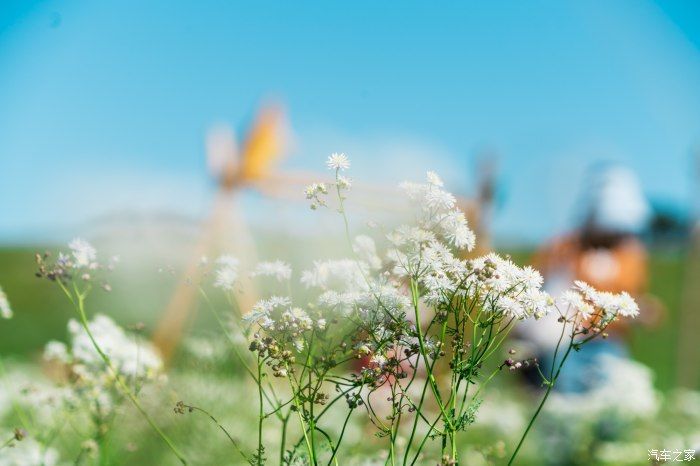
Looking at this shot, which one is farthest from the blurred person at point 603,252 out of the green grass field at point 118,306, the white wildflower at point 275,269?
the white wildflower at point 275,269

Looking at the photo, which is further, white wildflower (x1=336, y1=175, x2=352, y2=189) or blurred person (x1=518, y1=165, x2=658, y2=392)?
blurred person (x1=518, y1=165, x2=658, y2=392)

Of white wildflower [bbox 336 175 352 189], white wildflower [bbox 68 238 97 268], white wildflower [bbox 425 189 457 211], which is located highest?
white wildflower [bbox 425 189 457 211]

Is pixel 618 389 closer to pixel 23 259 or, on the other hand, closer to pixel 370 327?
pixel 370 327

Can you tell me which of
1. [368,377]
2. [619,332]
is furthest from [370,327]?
[619,332]

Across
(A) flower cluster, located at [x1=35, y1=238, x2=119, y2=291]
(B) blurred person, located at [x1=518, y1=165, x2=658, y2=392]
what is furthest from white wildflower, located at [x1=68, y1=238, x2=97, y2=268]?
(B) blurred person, located at [x1=518, y1=165, x2=658, y2=392]

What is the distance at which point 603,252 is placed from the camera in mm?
5406

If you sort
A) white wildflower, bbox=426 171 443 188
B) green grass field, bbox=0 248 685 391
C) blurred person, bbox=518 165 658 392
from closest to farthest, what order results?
white wildflower, bbox=426 171 443 188 → blurred person, bbox=518 165 658 392 → green grass field, bbox=0 248 685 391

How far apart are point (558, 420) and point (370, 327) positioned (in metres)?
3.13

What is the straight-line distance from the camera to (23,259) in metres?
17.4

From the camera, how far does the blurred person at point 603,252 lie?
16.9 ft

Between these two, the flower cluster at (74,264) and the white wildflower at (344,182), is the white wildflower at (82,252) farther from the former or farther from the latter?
the white wildflower at (344,182)

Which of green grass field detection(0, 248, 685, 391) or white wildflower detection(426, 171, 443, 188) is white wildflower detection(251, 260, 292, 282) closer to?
white wildflower detection(426, 171, 443, 188)

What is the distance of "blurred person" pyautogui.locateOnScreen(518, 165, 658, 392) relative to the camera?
5.15 meters

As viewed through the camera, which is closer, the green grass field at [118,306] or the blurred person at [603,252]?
the blurred person at [603,252]
